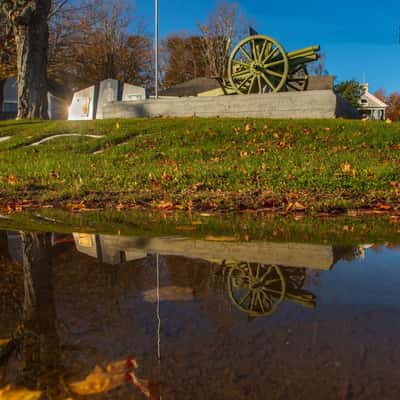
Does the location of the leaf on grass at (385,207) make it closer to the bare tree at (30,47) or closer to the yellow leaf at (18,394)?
the yellow leaf at (18,394)

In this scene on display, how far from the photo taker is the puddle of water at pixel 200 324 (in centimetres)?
123

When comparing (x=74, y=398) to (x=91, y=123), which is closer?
(x=74, y=398)

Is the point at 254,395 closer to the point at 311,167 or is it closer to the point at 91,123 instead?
the point at 311,167

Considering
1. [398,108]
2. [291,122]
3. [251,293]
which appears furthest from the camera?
[398,108]

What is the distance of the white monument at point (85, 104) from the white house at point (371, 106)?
118 ft

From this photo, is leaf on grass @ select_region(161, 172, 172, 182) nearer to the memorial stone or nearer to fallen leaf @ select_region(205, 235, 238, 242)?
fallen leaf @ select_region(205, 235, 238, 242)

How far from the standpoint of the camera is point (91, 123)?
547 inches

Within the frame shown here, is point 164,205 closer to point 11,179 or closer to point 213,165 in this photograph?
point 213,165

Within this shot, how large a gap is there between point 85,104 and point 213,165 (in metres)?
23.0

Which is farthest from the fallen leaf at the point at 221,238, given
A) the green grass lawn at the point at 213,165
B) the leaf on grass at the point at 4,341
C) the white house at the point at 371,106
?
the white house at the point at 371,106

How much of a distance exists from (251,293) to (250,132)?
943 cm

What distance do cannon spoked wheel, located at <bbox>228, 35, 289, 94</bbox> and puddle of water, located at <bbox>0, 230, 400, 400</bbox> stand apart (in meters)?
14.5

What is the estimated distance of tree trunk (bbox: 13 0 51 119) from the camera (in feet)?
58.0

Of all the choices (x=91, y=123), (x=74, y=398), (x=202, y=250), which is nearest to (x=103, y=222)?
(x=202, y=250)
